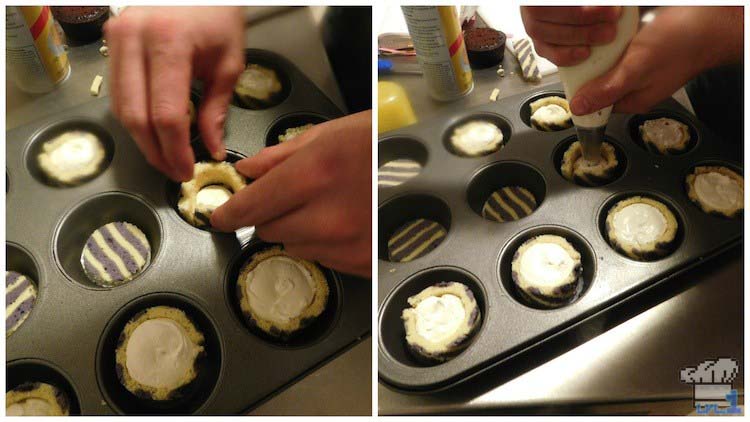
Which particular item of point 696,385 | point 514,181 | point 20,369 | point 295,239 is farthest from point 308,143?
point 696,385

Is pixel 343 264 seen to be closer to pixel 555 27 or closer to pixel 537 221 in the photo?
pixel 537 221

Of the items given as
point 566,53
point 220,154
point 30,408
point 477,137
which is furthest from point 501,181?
point 30,408

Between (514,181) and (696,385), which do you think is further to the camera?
(514,181)

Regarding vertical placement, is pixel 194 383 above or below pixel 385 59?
below

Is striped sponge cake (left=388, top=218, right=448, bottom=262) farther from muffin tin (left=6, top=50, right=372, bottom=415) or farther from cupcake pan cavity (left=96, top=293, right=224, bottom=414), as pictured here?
cupcake pan cavity (left=96, top=293, right=224, bottom=414)

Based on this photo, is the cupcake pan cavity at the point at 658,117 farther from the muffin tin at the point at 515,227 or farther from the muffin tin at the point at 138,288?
the muffin tin at the point at 138,288

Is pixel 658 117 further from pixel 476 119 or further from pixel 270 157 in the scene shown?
pixel 270 157
